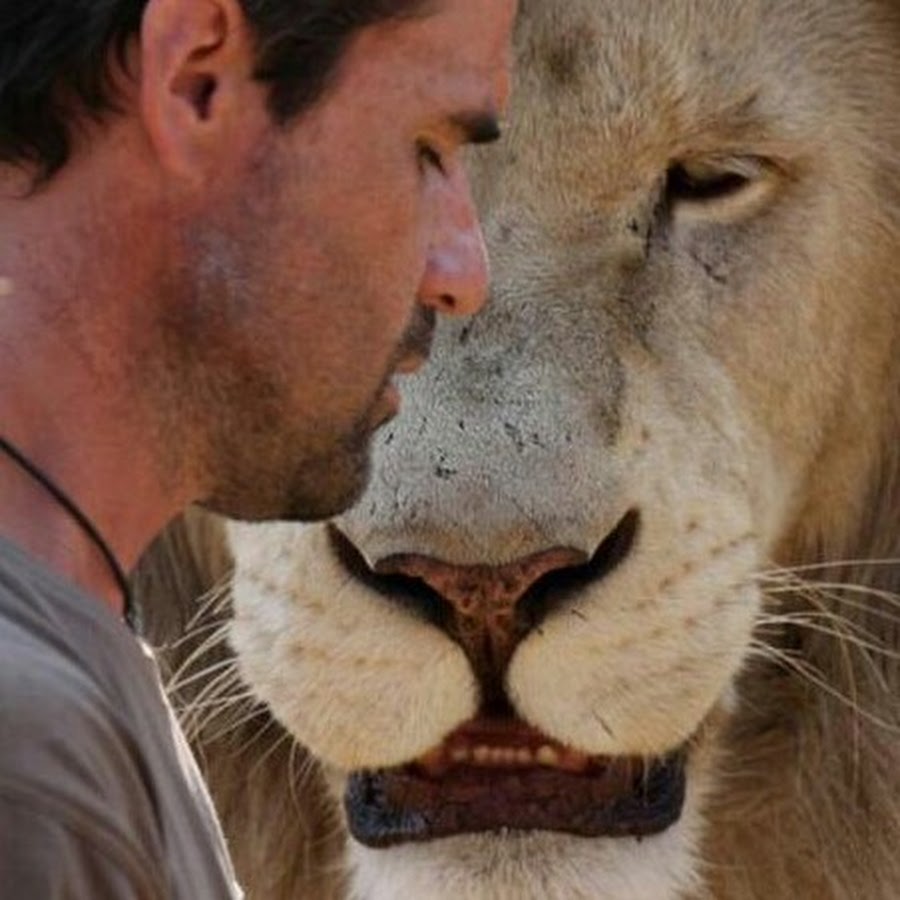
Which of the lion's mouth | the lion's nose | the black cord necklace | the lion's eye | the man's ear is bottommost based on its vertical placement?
the lion's mouth

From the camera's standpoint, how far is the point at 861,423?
4551mm

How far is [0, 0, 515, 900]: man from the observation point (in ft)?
7.02

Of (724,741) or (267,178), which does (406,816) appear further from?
(267,178)

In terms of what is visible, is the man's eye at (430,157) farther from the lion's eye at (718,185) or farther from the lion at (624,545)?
the lion's eye at (718,185)

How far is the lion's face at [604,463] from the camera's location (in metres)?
3.72

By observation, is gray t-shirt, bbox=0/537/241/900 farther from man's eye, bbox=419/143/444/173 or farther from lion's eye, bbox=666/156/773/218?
lion's eye, bbox=666/156/773/218

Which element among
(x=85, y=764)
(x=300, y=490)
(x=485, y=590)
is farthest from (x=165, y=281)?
(x=485, y=590)

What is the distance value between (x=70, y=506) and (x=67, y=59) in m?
0.28

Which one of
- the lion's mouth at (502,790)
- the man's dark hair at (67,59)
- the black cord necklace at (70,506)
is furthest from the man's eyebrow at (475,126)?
the lion's mouth at (502,790)

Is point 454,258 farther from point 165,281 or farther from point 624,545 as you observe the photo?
point 624,545

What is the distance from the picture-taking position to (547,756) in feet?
13.0

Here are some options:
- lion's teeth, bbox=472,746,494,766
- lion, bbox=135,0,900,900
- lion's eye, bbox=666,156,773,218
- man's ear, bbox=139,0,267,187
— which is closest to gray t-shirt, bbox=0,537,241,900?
man's ear, bbox=139,0,267,187

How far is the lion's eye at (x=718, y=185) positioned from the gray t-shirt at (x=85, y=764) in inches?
81.2

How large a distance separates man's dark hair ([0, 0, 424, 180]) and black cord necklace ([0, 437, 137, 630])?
0.19 m
